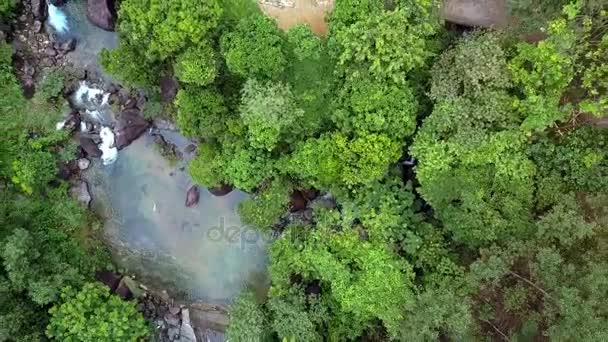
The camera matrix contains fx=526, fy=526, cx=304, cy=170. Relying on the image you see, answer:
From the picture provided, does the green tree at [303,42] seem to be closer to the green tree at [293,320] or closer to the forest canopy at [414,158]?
the forest canopy at [414,158]

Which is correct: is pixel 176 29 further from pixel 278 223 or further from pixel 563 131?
pixel 563 131

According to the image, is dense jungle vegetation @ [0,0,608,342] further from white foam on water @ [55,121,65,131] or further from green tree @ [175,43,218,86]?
white foam on water @ [55,121,65,131]

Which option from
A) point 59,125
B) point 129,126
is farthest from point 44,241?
point 129,126

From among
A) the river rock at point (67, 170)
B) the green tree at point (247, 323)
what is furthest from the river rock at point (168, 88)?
the green tree at point (247, 323)

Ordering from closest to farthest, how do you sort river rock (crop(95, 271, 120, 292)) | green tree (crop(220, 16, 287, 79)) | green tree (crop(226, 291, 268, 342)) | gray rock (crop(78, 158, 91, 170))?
green tree (crop(220, 16, 287, 79))
green tree (crop(226, 291, 268, 342))
river rock (crop(95, 271, 120, 292))
gray rock (crop(78, 158, 91, 170))

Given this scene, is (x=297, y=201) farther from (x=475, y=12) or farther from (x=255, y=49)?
(x=475, y=12)

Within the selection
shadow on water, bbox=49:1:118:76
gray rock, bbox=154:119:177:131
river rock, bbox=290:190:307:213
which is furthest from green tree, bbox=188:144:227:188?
shadow on water, bbox=49:1:118:76
